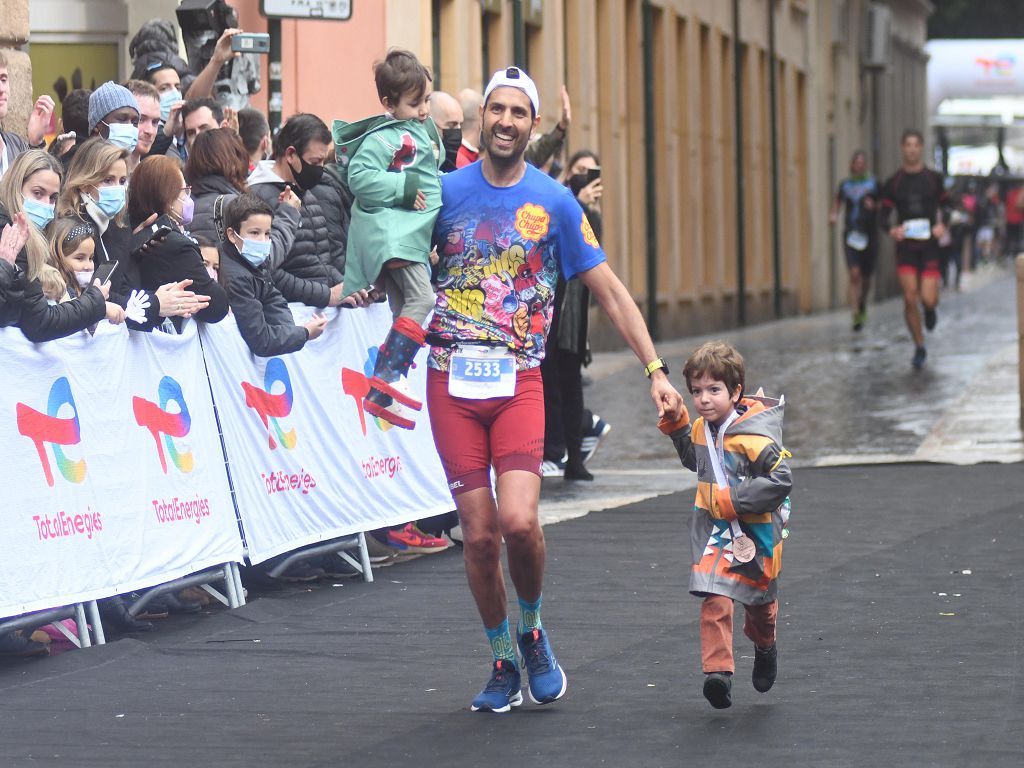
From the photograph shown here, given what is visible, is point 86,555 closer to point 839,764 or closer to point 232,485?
point 232,485

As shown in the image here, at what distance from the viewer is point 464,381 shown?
7.30 m

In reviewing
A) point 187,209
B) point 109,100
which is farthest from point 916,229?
point 109,100

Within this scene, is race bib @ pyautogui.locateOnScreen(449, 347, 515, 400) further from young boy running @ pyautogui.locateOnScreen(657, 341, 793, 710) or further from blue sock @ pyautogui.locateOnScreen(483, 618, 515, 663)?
blue sock @ pyautogui.locateOnScreen(483, 618, 515, 663)

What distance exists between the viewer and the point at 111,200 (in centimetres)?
953

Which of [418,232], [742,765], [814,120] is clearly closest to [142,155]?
[418,232]

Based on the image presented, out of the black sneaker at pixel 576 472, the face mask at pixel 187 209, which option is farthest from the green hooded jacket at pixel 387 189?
the black sneaker at pixel 576 472

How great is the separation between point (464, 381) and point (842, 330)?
26761mm

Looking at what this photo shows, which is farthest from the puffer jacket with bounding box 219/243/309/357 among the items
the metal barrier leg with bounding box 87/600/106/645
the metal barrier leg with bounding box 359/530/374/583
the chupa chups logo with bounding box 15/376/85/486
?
the metal barrier leg with bounding box 87/600/106/645

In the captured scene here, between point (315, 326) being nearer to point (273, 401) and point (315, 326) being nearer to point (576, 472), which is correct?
point (273, 401)

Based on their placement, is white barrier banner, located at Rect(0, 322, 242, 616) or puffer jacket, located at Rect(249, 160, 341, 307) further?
puffer jacket, located at Rect(249, 160, 341, 307)

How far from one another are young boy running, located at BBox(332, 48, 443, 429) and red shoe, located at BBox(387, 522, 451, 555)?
1912 mm

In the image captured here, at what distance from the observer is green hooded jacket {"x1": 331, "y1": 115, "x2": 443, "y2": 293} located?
7984 millimetres

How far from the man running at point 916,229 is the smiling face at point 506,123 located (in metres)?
16.0

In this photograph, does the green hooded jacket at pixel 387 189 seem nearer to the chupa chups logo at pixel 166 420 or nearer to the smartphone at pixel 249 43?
the chupa chups logo at pixel 166 420
